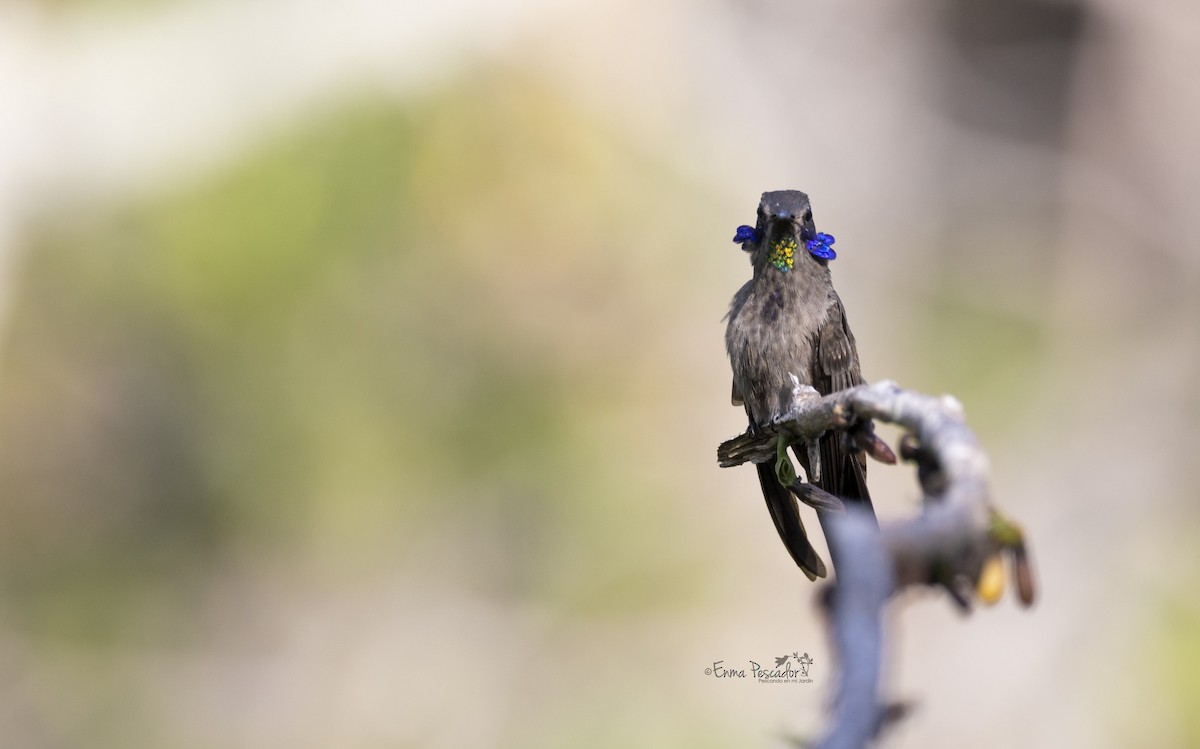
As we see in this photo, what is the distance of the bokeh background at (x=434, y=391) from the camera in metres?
9.63

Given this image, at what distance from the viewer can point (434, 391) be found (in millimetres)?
10039

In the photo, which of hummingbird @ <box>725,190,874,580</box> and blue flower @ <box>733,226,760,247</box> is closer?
hummingbird @ <box>725,190,874,580</box>

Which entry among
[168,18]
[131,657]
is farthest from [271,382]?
[168,18]

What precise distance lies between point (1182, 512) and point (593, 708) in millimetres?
4768

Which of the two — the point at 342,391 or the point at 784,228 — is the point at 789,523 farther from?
the point at 342,391

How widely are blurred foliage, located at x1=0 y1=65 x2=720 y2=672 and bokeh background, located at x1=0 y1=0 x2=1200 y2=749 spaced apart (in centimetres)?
3

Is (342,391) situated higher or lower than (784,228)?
higher

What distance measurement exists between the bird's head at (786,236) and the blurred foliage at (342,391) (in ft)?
19.4

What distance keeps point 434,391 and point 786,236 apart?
6.30 metres

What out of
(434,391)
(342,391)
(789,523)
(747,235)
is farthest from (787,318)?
(342,391)

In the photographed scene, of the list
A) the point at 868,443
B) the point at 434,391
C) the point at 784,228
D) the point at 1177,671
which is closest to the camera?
the point at 868,443

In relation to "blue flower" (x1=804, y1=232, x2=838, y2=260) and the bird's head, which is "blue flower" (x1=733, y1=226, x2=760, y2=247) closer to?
the bird's head

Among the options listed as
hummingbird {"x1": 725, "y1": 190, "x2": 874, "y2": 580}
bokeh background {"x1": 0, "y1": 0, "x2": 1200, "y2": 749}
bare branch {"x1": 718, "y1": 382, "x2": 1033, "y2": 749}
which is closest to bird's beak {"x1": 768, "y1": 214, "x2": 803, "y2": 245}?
hummingbird {"x1": 725, "y1": 190, "x2": 874, "y2": 580}

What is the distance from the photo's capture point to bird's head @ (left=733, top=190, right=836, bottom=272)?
3.98 metres
